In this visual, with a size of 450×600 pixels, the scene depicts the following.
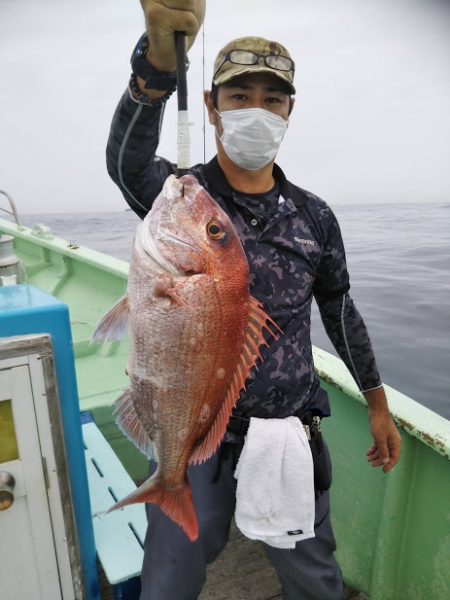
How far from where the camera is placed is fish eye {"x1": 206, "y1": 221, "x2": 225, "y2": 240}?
1.25 m

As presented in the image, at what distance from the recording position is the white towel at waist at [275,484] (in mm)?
1698

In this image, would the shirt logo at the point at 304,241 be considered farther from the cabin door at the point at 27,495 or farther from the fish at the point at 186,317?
the cabin door at the point at 27,495

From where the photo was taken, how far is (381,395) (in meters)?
2.13

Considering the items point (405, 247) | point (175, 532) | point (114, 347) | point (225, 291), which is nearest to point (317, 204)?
point (225, 291)

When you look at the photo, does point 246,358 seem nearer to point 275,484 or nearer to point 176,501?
point 176,501

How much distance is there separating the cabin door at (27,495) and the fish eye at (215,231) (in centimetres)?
71

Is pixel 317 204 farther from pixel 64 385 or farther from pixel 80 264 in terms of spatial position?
Result: pixel 80 264

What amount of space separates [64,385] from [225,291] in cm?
72

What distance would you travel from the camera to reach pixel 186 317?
1.21m

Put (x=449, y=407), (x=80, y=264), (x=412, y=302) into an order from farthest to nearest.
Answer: (x=412, y=302) → (x=80, y=264) → (x=449, y=407)

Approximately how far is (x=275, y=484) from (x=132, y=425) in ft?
2.10

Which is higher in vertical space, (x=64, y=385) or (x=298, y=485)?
(x=64, y=385)

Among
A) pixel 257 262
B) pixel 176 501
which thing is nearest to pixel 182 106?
pixel 257 262

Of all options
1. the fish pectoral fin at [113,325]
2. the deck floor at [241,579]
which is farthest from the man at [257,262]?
the deck floor at [241,579]
